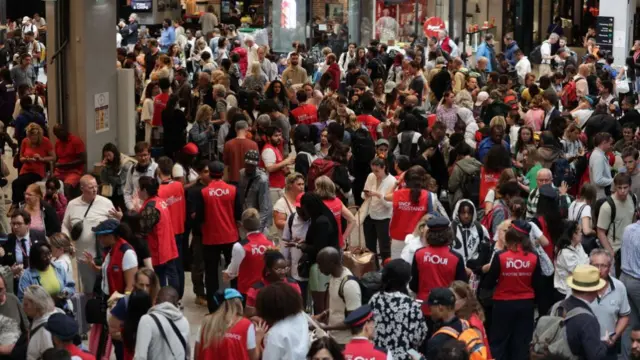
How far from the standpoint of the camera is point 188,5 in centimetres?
4400

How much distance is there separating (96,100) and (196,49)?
1196 cm

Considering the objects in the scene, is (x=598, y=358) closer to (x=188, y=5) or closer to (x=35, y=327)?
(x=35, y=327)

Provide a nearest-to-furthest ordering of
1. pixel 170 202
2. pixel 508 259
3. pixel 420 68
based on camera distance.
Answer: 1. pixel 508 259
2. pixel 170 202
3. pixel 420 68

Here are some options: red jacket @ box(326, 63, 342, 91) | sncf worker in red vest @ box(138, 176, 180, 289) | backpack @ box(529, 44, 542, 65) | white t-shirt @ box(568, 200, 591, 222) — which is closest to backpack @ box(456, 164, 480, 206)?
white t-shirt @ box(568, 200, 591, 222)

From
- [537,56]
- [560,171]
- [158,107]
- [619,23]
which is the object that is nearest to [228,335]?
[560,171]

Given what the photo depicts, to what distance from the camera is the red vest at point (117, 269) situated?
33.3 feet

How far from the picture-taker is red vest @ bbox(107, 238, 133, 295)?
10148 mm

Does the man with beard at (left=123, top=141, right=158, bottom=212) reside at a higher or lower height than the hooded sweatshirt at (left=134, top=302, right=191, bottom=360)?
higher

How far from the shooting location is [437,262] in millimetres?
10117

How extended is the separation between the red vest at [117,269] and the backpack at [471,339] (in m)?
2.93

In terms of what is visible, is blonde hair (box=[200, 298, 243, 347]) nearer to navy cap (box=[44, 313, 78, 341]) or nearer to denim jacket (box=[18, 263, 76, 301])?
navy cap (box=[44, 313, 78, 341])

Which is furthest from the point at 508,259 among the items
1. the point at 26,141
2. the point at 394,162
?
the point at 26,141

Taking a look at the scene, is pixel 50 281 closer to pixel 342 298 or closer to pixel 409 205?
pixel 342 298

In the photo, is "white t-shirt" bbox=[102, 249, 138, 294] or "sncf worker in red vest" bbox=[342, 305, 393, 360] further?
"white t-shirt" bbox=[102, 249, 138, 294]
